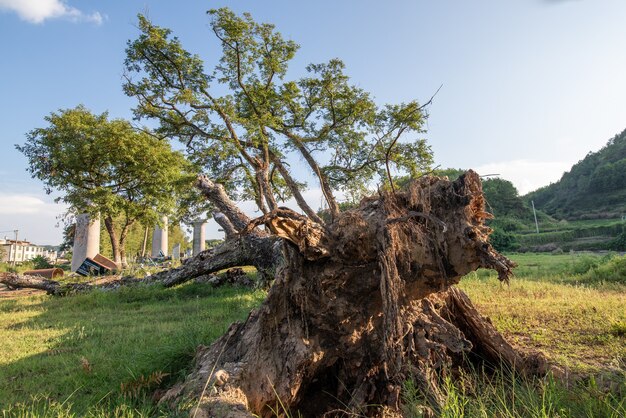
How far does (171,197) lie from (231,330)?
21.9 m

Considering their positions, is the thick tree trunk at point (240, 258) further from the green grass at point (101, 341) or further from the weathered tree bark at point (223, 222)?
the weathered tree bark at point (223, 222)

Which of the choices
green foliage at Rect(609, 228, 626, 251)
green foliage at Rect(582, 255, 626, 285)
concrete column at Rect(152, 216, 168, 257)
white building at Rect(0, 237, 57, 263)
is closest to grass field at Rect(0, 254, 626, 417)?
green foliage at Rect(582, 255, 626, 285)

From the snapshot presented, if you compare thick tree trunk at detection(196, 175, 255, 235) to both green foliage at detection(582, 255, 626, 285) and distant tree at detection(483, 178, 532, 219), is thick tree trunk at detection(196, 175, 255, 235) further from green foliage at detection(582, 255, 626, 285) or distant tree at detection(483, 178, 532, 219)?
distant tree at detection(483, 178, 532, 219)

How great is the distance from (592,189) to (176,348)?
66.7 metres

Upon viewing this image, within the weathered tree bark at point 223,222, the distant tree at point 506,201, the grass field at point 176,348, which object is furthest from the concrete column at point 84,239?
the distant tree at point 506,201

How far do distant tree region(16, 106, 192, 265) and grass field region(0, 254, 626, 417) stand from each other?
39.2 feet

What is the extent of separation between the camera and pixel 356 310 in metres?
3.33

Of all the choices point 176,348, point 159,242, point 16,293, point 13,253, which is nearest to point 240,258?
point 176,348

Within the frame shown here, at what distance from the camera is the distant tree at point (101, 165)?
20.6 meters

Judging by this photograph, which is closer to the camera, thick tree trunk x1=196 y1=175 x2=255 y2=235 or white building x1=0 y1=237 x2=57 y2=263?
thick tree trunk x1=196 y1=175 x2=255 y2=235

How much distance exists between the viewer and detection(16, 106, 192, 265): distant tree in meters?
20.6

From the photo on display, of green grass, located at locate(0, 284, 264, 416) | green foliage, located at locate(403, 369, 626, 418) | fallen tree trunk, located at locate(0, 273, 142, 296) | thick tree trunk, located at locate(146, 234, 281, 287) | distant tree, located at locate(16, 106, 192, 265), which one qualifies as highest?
distant tree, located at locate(16, 106, 192, 265)

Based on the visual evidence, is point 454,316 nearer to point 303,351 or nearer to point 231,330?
point 303,351

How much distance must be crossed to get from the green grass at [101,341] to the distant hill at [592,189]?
55645 mm
